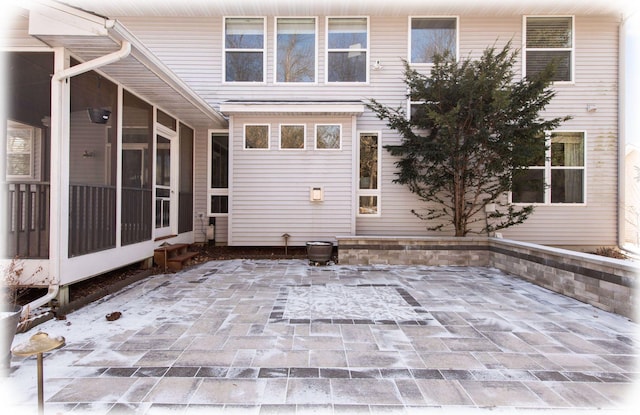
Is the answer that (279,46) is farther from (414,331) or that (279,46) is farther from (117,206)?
(414,331)

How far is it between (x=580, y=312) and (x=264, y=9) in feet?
26.2

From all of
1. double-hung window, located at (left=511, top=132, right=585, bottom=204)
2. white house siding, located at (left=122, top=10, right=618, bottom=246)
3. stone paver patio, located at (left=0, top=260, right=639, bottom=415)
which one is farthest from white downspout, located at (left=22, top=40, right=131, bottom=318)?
double-hung window, located at (left=511, top=132, right=585, bottom=204)

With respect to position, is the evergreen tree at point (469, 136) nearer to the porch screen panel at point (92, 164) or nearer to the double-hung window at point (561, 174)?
the double-hung window at point (561, 174)

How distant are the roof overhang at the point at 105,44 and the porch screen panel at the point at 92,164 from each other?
0.33 m

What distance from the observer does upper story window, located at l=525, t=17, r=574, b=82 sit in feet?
24.8

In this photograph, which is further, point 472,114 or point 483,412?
point 472,114

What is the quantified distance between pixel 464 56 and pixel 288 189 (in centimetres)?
514

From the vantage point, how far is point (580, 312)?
3.73m

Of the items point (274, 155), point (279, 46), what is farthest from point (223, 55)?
point (274, 155)

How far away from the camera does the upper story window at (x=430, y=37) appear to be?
7574 millimetres

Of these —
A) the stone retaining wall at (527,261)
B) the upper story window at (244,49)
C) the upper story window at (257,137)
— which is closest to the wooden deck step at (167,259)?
the upper story window at (257,137)

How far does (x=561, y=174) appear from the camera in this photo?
24.9 ft

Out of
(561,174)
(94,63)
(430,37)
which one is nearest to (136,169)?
(94,63)

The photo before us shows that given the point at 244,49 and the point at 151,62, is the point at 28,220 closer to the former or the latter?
the point at 151,62
